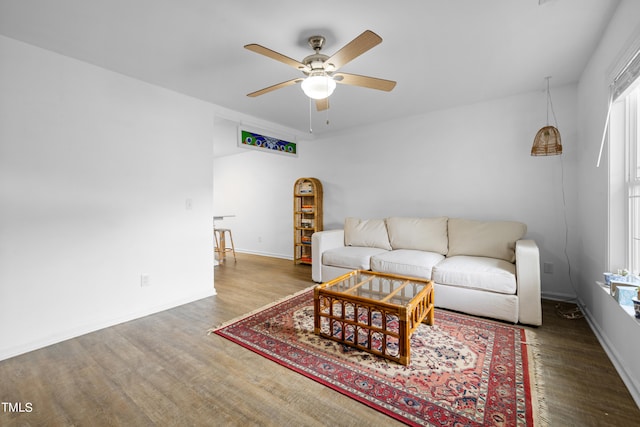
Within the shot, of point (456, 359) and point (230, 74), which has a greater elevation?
point (230, 74)

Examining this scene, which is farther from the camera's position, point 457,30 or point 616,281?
point 457,30

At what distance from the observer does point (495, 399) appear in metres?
1.54

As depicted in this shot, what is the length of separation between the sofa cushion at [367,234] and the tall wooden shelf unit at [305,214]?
982mm

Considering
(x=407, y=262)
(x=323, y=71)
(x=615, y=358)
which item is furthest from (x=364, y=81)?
(x=615, y=358)

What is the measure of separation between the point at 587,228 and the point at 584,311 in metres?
0.81

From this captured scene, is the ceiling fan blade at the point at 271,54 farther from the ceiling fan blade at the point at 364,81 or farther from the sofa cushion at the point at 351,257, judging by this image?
the sofa cushion at the point at 351,257

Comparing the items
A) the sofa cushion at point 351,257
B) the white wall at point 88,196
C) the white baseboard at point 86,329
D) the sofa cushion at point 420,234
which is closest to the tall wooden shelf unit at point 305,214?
the sofa cushion at point 351,257

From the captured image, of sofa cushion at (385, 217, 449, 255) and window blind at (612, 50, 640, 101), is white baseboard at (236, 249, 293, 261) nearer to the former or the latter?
sofa cushion at (385, 217, 449, 255)

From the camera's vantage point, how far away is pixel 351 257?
136 inches

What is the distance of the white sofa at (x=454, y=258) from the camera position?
246 centimetres

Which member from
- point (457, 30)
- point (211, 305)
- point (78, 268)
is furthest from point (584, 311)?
point (78, 268)

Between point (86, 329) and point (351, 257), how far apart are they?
2681 millimetres

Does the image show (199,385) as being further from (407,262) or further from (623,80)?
(623,80)

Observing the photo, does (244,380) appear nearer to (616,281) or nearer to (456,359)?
(456,359)
